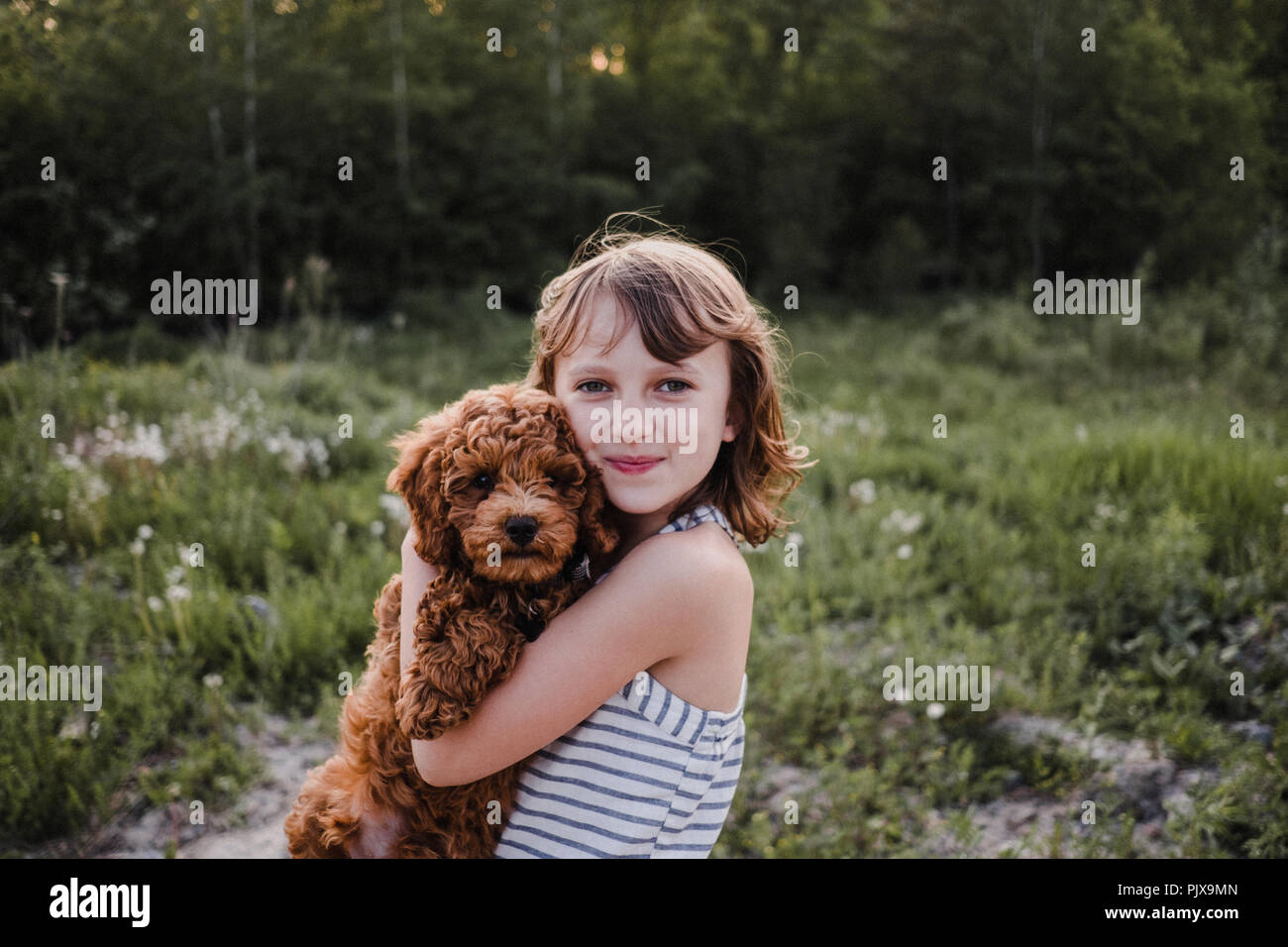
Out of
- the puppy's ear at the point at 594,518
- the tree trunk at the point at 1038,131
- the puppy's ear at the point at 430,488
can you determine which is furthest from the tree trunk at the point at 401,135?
the puppy's ear at the point at 594,518

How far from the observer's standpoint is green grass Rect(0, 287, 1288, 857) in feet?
10.5

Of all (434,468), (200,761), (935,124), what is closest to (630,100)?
(935,124)

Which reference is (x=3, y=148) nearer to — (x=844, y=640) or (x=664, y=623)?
(x=844, y=640)

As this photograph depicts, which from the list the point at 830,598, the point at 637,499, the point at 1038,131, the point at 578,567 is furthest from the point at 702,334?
the point at 1038,131

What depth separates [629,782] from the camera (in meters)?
1.54

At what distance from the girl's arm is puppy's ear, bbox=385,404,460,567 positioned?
0.61 feet

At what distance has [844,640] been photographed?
426cm

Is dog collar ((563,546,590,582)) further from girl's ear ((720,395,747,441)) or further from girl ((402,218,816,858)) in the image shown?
girl's ear ((720,395,747,441))

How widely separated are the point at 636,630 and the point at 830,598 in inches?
130

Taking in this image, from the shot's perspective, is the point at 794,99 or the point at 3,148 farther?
the point at 794,99

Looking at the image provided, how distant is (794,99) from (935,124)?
7.87 ft

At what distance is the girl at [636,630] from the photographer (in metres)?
1.48

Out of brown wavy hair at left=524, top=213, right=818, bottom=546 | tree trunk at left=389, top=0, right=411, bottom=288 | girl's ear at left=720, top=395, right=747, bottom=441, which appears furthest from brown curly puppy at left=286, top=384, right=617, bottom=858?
tree trunk at left=389, top=0, right=411, bottom=288

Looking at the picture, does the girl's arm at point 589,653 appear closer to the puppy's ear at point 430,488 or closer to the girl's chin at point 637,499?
the girl's chin at point 637,499
